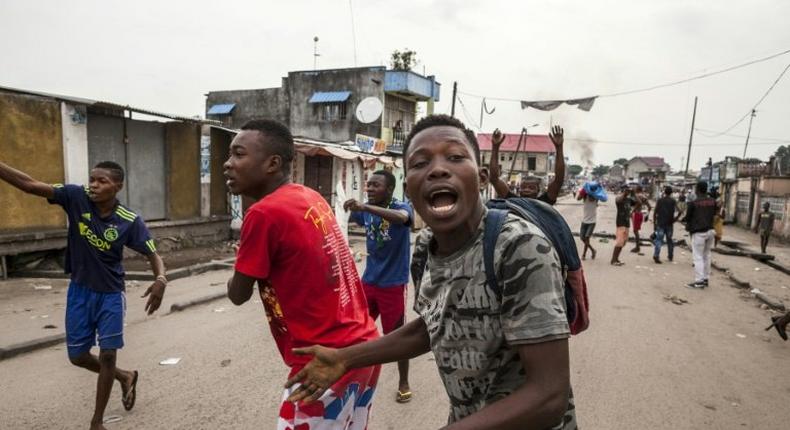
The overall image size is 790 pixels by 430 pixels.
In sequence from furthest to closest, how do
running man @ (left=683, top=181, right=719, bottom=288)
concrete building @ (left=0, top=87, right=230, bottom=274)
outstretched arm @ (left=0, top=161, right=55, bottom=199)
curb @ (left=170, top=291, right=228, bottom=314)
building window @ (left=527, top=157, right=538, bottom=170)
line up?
building window @ (left=527, top=157, right=538, bottom=170) → running man @ (left=683, top=181, right=719, bottom=288) → concrete building @ (left=0, top=87, right=230, bottom=274) → curb @ (left=170, top=291, right=228, bottom=314) → outstretched arm @ (left=0, top=161, right=55, bottom=199)

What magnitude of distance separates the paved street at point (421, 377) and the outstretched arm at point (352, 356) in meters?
2.03

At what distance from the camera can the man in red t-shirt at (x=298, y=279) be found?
6.17 ft

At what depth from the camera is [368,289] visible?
153 inches

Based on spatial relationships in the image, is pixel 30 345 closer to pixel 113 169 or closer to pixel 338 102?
pixel 113 169

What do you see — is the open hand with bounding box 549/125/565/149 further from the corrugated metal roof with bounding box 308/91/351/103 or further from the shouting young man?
the corrugated metal roof with bounding box 308/91/351/103

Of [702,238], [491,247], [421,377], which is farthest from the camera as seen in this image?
[702,238]

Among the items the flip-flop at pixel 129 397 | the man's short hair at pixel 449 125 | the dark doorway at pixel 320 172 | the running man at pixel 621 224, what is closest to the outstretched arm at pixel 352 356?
the man's short hair at pixel 449 125

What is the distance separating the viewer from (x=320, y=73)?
82.4ft

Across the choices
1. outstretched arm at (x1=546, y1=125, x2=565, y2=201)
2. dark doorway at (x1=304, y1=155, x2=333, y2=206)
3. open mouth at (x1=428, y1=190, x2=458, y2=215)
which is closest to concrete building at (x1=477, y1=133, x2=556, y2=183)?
dark doorway at (x1=304, y1=155, x2=333, y2=206)

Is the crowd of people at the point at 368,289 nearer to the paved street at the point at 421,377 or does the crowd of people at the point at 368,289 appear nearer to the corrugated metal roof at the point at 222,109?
the paved street at the point at 421,377

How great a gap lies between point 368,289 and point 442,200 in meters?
2.67

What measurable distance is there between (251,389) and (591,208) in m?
8.94

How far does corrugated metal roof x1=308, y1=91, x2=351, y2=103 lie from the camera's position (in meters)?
24.4

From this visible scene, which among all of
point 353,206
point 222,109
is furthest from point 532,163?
point 353,206
